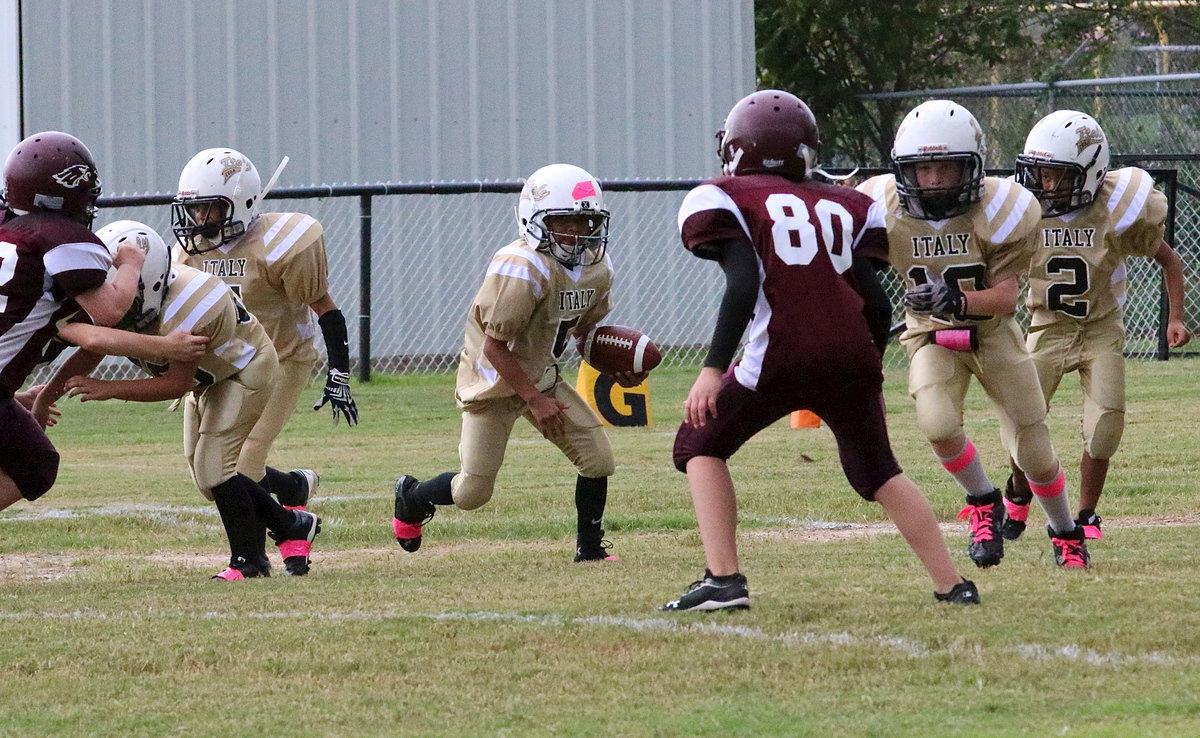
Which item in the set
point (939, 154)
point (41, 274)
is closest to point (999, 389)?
point (939, 154)

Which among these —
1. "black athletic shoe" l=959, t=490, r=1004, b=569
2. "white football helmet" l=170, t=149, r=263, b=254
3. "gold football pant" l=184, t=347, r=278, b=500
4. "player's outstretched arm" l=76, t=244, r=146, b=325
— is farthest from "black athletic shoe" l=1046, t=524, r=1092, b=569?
"white football helmet" l=170, t=149, r=263, b=254

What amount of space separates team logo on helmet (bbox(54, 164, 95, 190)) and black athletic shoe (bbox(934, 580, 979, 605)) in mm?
3126

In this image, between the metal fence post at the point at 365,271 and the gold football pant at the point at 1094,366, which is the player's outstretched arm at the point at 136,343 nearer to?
the gold football pant at the point at 1094,366

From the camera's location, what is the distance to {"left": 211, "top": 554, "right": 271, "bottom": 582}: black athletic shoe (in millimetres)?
6652

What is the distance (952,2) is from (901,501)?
15.2m

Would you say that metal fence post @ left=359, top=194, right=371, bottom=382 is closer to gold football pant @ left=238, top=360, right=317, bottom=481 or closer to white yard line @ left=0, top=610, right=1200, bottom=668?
gold football pant @ left=238, top=360, right=317, bottom=481

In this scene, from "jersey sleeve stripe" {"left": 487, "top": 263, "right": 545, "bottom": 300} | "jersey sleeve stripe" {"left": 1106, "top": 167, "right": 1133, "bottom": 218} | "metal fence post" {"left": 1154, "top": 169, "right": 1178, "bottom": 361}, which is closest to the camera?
"jersey sleeve stripe" {"left": 487, "top": 263, "right": 545, "bottom": 300}

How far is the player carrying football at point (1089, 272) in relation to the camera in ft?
23.0

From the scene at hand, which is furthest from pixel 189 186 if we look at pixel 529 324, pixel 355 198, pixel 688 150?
pixel 688 150

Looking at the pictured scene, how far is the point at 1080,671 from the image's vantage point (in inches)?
168

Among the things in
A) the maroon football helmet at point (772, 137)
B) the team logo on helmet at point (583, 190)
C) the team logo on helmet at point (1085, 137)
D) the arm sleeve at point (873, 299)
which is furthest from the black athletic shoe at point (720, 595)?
the team logo on helmet at point (1085, 137)

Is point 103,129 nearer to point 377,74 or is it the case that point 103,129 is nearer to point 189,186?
point 377,74

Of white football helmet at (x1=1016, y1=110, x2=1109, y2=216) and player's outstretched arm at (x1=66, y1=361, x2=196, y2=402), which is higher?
white football helmet at (x1=1016, y1=110, x2=1109, y2=216)

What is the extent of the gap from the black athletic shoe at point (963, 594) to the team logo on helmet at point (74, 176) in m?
3.13
